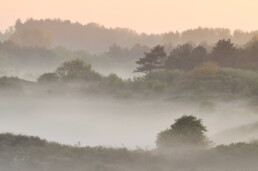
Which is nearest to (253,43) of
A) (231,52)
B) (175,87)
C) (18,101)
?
(231,52)

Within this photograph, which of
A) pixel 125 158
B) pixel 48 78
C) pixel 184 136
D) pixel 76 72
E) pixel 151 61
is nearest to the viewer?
pixel 125 158

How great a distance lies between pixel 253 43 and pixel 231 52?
642 cm

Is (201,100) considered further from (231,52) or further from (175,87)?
(231,52)

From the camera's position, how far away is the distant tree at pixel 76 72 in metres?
98.9

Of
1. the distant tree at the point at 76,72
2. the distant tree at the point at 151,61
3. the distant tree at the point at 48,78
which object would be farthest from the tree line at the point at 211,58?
the distant tree at the point at 48,78

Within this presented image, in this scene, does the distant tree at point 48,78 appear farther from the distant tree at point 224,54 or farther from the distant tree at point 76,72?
the distant tree at point 224,54

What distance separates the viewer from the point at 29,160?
30.1 m

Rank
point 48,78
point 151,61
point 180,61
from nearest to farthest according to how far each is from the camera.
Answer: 1. point 48,78
2. point 180,61
3. point 151,61

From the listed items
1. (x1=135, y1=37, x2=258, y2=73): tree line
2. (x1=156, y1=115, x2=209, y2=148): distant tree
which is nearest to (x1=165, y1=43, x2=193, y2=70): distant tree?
(x1=135, y1=37, x2=258, y2=73): tree line

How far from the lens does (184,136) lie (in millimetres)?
34188

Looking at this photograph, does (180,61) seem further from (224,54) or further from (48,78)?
(48,78)

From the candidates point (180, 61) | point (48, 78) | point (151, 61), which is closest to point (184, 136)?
point (180, 61)

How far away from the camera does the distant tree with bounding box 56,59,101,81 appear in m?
98.9

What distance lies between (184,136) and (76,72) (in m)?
69.2
